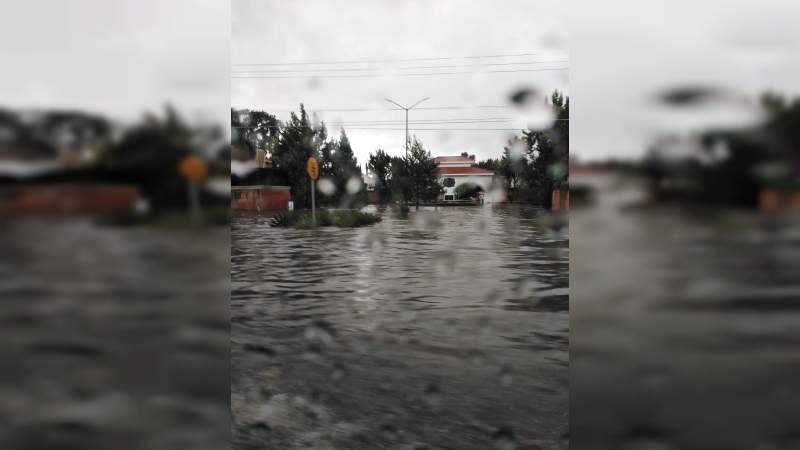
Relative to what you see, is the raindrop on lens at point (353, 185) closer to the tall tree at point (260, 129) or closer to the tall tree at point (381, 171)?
the tall tree at point (381, 171)

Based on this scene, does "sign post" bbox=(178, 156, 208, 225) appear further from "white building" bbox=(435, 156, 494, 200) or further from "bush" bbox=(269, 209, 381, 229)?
"white building" bbox=(435, 156, 494, 200)

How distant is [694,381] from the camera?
1.23m

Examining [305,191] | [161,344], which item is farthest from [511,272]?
[161,344]

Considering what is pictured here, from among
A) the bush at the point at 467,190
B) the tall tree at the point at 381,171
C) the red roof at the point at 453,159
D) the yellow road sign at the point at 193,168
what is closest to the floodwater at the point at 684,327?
the yellow road sign at the point at 193,168

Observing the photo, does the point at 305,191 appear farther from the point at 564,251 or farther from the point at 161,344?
the point at 161,344

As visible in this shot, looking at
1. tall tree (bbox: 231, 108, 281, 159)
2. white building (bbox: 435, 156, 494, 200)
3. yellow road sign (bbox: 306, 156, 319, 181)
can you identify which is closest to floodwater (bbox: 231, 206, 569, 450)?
white building (bbox: 435, 156, 494, 200)

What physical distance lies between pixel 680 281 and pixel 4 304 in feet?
4.94

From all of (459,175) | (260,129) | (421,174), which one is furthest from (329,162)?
(459,175)

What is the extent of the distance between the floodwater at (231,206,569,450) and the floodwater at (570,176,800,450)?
1.65ft

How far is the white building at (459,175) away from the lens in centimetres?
417

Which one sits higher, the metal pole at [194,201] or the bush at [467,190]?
the bush at [467,190]

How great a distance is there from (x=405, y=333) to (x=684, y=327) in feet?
6.69

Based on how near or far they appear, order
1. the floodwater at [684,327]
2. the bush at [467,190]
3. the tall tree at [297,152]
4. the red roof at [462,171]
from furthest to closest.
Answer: the bush at [467,190], the red roof at [462,171], the tall tree at [297,152], the floodwater at [684,327]

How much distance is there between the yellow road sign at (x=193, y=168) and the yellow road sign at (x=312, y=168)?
10.0 feet
